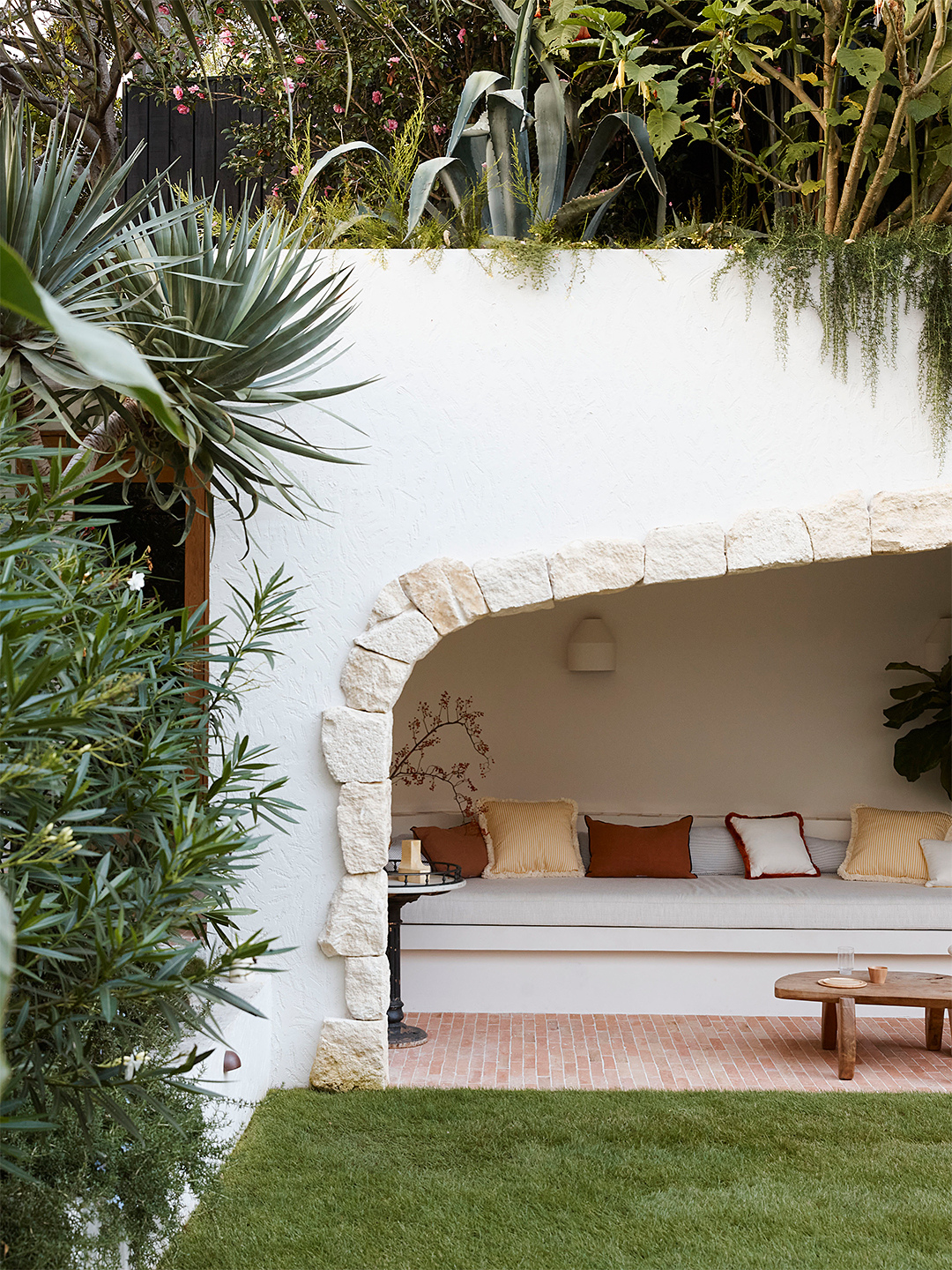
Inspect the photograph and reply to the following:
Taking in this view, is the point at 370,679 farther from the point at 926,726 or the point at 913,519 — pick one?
the point at 926,726

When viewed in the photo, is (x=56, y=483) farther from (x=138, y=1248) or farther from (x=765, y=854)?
(x=765, y=854)

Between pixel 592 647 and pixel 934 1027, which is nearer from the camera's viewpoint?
pixel 934 1027

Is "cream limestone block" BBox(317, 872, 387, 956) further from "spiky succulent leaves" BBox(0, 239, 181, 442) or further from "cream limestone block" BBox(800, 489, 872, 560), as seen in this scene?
"spiky succulent leaves" BBox(0, 239, 181, 442)

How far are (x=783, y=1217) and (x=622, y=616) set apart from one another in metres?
4.32

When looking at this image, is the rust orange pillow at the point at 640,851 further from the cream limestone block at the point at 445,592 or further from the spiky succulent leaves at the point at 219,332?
the spiky succulent leaves at the point at 219,332

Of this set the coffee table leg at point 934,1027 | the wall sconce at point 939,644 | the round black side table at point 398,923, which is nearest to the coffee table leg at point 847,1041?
the coffee table leg at point 934,1027

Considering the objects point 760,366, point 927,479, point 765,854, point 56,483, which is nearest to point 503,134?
point 760,366

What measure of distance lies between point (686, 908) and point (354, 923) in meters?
2.11

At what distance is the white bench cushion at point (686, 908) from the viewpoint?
18.6 feet

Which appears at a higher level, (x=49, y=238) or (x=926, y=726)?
(x=49, y=238)

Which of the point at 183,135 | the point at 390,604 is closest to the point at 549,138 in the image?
the point at 390,604

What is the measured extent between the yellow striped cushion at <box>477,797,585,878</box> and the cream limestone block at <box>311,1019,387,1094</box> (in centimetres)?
201

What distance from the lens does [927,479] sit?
14.8ft

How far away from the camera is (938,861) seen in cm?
609
